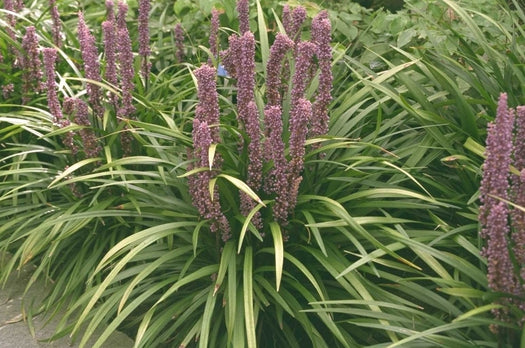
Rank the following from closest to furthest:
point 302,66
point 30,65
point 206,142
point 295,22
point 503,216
Answer: point 503,216
point 206,142
point 302,66
point 295,22
point 30,65

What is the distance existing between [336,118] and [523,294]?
1.50m

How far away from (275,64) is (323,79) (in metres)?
0.23

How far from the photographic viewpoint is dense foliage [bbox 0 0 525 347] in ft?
10.5

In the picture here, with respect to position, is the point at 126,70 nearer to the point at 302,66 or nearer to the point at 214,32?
the point at 214,32

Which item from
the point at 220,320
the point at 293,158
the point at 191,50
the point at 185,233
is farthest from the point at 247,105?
the point at 191,50

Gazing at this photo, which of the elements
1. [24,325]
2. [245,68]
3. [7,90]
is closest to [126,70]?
[245,68]

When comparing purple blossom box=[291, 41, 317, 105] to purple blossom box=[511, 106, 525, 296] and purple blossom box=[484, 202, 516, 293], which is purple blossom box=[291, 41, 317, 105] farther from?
purple blossom box=[484, 202, 516, 293]

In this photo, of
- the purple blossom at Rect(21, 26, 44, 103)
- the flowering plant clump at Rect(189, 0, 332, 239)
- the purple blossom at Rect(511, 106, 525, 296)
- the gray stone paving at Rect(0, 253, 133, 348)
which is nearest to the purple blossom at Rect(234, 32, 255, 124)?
the flowering plant clump at Rect(189, 0, 332, 239)

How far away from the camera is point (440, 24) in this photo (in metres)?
4.86

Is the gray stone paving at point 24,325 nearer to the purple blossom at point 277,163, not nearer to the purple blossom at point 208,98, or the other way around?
the purple blossom at point 277,163

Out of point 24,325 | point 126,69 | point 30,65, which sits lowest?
point 24,325

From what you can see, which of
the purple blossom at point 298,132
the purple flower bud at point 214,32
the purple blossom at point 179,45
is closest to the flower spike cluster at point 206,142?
the purple blossom at point 298,132

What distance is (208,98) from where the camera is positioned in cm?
330

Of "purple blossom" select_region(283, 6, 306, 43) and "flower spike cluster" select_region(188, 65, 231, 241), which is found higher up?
"purple blossom" select_region(283, 6, 306, 43)
